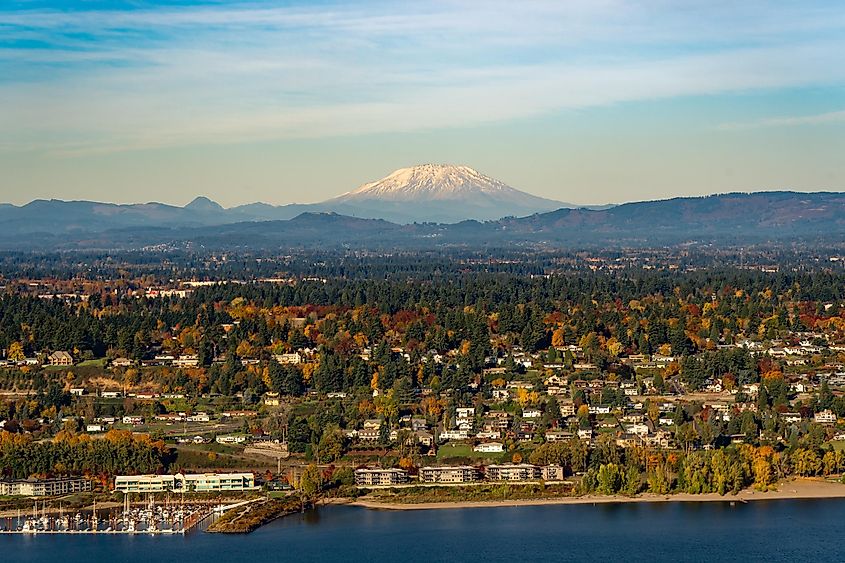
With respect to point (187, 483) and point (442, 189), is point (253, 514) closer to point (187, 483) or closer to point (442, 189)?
point (187, 483)

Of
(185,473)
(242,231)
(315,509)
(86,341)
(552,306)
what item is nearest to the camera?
(315,509)

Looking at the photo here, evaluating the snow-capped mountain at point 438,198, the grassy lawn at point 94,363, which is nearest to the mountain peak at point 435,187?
the snow-capped mountain at point 438,198

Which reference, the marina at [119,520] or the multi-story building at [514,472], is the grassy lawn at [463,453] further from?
the marina at [119,520]

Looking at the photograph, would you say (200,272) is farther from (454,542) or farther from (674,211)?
(674,211)

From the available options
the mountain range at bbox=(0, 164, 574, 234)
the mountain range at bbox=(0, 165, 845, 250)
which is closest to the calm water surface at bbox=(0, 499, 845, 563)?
the mountain range at bbox=(0, 165, 845, 250)

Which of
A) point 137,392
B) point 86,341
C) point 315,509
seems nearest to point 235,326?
point 86,341

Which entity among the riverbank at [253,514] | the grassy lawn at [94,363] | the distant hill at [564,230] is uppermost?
the distant hill at [564,230]

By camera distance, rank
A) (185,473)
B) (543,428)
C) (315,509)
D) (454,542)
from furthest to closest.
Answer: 1. (543,428)
2. (185,473)
3. (315,509)
4. (454,542)
